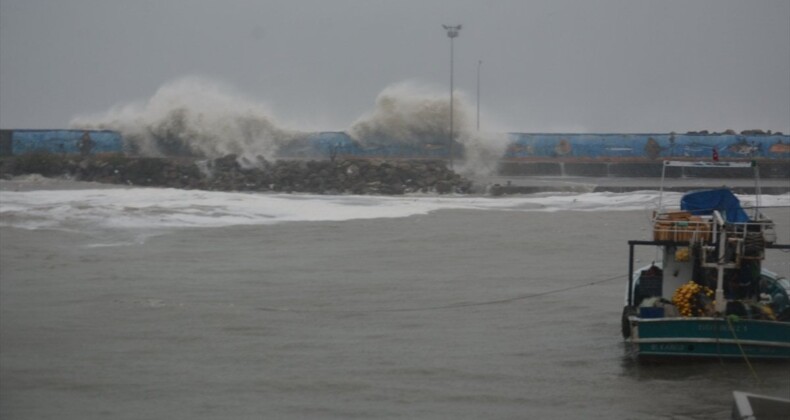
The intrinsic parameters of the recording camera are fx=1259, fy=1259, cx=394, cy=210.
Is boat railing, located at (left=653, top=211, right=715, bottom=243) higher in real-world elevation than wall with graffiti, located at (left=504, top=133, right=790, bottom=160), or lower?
lower

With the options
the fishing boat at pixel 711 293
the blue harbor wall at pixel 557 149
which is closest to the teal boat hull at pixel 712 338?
the fishing boat at pixel 711 293

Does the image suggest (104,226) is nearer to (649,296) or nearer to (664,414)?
(649,296)

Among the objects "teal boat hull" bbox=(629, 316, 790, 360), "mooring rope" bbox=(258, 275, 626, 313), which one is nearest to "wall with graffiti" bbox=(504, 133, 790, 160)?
"mooring rope" bbox=(258, 275, 626, 313)

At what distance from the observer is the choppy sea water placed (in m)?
11.7

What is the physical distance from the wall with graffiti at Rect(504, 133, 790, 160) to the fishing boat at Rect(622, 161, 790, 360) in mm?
44510

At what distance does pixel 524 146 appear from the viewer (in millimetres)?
60625

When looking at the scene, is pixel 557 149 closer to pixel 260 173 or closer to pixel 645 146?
pixel 645 146

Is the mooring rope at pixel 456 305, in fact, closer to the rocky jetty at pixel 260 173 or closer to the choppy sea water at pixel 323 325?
the choppy sea water at pixel 323 325

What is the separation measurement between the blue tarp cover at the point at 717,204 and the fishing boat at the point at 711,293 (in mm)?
11

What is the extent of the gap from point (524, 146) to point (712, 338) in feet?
157

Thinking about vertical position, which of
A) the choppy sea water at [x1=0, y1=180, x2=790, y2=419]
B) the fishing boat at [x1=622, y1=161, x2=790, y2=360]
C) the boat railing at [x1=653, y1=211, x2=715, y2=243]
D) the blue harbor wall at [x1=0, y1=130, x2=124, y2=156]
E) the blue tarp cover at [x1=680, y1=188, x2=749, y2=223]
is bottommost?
the choppy sea water at [x1=0, y1=180, x2=790, y2=419]

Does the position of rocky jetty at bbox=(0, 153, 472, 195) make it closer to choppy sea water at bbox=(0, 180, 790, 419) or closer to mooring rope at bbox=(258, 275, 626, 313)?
choppy sea water at bbox=(0, 180, 790, 419)

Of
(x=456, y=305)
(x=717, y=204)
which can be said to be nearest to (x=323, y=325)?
(x=456, y=305)

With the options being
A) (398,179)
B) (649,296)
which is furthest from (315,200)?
(649,296)
